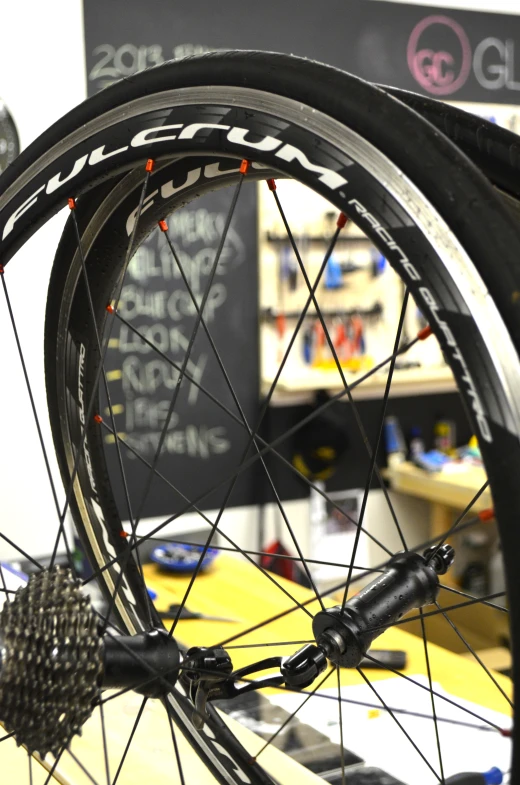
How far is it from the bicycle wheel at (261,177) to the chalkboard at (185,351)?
64.0 inches

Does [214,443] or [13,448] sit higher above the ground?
[214,443]

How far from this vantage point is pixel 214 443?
2570mm

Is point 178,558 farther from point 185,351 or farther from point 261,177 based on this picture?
point 261,177

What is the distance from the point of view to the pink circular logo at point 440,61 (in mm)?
2730

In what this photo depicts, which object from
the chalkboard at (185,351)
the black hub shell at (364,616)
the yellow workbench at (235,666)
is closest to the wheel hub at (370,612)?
the black hub shell at (364,616)

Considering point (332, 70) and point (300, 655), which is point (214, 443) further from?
point (332, 70)

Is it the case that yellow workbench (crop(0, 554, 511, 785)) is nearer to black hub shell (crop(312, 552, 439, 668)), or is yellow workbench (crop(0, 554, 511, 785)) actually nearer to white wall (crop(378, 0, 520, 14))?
black hub shell (crop(312, 552, 439, 668))

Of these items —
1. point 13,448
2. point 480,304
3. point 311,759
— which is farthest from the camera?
point 13,448

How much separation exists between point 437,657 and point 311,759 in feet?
1.40

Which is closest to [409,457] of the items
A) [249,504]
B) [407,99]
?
[249,504]

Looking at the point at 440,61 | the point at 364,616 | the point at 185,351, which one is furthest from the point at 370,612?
the point at 440,61

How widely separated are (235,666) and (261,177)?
2.85ft

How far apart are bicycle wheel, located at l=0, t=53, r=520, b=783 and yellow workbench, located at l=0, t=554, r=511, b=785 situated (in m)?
0.09

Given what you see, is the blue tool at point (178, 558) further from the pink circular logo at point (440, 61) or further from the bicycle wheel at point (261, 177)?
the pink circular logo at point (440, 61)
